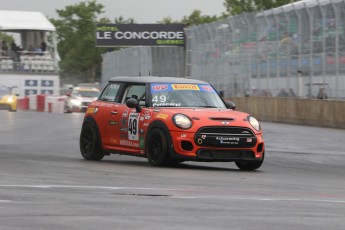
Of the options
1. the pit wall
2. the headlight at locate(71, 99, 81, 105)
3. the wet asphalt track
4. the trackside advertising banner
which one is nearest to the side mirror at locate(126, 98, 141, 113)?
the wet asphalt track

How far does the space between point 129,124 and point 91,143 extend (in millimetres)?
1188

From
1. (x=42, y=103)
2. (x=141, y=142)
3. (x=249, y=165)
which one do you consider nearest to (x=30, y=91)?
(x=42, y=103)

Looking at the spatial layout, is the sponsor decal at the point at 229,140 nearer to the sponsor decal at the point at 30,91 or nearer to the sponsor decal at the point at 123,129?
the sponsor decal at the point at 123,129

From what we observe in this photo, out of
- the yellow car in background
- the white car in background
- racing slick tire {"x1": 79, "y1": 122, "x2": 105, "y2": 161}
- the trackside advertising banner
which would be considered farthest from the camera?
the trackside advertising banner

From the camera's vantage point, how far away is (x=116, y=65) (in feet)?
254

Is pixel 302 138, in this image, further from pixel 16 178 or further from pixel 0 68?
pixel 0 68

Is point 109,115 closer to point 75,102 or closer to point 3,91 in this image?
point 3,91

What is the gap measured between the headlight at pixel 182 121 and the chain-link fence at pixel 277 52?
2085 centimetres

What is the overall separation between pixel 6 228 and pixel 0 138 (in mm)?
16191

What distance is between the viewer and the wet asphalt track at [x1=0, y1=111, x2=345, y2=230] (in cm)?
762

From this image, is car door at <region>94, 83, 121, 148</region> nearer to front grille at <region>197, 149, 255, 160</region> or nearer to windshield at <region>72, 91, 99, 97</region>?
front grille at <region>197, 149, 255, 160</region>

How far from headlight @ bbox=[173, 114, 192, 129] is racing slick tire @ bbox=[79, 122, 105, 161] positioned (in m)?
2.25

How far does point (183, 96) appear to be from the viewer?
49.3 ft

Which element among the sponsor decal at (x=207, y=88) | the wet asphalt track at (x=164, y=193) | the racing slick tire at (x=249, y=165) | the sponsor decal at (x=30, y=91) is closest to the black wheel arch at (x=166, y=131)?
the wet asphalt track at (x=164, y=193)
